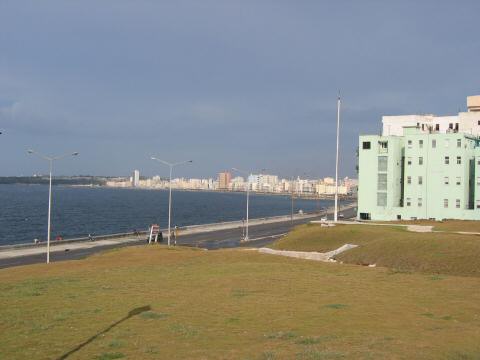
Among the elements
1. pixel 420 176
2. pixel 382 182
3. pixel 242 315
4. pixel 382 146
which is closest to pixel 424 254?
pixel 242 315

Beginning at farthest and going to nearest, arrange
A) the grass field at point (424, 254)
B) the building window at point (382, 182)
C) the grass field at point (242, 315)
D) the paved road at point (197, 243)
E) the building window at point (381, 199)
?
the building window at point (381, 199) < the building window at point (382, 182) < the paved road at point (197, 243) < the grass field at point (424, 254) < the grass field at point (242, 315)

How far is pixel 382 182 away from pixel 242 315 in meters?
65.6

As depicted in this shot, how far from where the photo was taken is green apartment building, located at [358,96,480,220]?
74625 millimetres

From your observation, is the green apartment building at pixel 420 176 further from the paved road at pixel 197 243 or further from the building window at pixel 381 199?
the paved road at pixel 197 243

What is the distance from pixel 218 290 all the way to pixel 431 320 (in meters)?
10.3

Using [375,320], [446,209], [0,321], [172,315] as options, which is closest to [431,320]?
[375,320]

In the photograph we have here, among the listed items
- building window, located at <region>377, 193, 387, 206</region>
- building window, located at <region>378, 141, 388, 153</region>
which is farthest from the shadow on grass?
building window, located at <region>378, 141, 388, 153</region>

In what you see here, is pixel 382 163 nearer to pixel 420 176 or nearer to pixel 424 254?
pixel 420 176

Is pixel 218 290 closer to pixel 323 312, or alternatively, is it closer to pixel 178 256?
pixel 323 312

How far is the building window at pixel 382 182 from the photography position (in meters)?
80.6

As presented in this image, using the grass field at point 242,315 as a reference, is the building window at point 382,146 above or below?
above

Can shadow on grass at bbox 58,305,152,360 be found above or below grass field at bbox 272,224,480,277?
below

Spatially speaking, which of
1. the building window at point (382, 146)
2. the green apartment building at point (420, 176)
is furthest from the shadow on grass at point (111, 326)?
the building window at point (382, 146)

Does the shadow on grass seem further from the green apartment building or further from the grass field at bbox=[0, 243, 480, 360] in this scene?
the green apartment building
